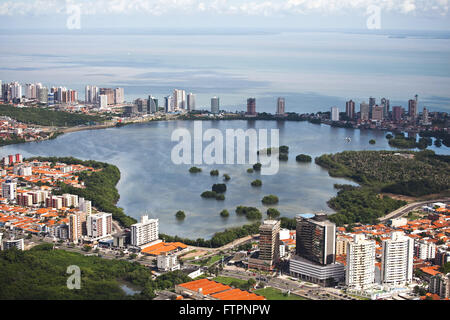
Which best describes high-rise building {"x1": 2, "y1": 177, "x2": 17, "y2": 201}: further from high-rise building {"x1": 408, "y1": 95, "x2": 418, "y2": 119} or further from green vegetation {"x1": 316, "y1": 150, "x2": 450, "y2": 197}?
high-rise building {"x1": 408, "y1": 95, "x2": 418, "y2": 119}

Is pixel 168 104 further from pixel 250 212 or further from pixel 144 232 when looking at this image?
pixel 144 232

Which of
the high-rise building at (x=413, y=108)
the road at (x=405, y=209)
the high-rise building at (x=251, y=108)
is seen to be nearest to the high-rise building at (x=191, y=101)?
the high-rise building at (x=251, y=108)

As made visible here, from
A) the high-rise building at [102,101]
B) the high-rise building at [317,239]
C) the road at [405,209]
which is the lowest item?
the road at [405,209]

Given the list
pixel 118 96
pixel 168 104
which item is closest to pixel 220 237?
pixel 168 104

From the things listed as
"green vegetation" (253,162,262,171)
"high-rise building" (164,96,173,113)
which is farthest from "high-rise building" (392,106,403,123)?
"green vegetation" (253,162,262,171)

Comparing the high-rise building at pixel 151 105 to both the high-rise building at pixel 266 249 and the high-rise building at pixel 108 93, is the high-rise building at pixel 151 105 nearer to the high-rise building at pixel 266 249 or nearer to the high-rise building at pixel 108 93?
the high-rise building at pixel 108 93
